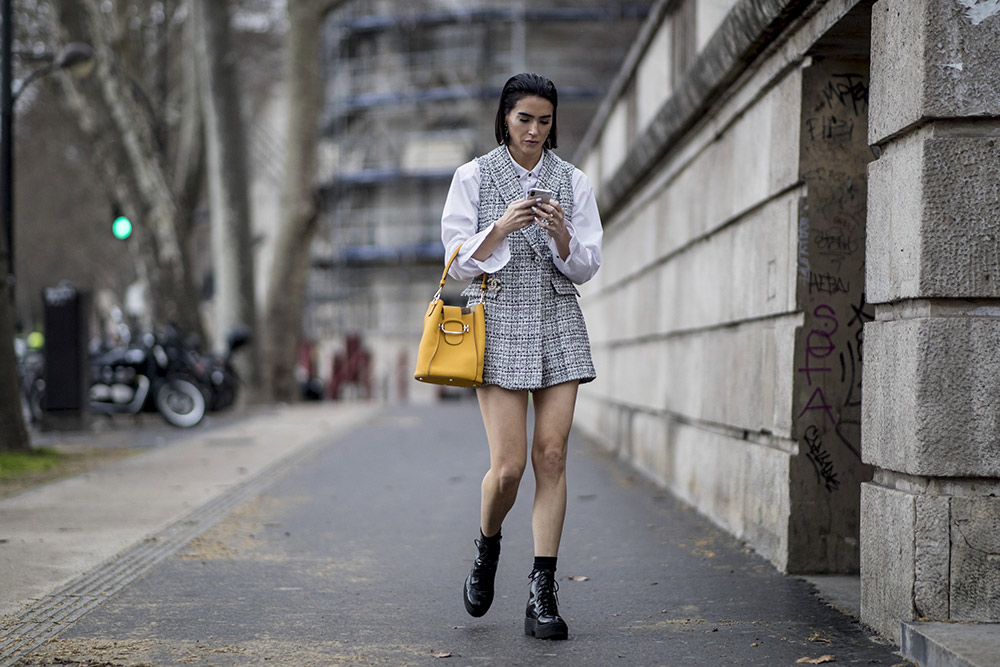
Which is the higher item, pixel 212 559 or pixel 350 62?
pixel 350 62

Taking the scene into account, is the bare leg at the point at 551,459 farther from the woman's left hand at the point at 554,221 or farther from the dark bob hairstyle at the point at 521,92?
the dark bob hairstyle at the point at 521,92

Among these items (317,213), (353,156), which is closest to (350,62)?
(353,156)

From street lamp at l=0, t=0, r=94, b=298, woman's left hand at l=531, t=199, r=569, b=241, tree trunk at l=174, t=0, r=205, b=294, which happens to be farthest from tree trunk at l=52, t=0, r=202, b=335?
woman's left hand at l=531, t=199, r=569, b=241

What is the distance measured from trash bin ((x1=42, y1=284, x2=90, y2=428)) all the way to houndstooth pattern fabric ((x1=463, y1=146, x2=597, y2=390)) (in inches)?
Answer: 444

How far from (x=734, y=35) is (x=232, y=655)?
13.2 feet

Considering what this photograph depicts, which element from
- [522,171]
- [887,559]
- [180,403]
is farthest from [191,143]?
[887,559]

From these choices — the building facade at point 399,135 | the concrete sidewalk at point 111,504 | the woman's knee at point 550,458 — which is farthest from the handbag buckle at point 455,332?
the building facade at point 399,135

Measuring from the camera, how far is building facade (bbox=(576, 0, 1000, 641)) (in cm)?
394

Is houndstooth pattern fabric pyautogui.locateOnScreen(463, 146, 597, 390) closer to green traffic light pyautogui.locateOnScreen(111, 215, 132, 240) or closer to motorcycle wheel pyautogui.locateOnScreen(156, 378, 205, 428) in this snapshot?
motorcycle wheel pyautogui.locateOnScreen(156, 378, 205, 428)

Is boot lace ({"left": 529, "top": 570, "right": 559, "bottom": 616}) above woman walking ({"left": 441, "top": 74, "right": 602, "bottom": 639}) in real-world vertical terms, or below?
below

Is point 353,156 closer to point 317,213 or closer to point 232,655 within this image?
point 317,213

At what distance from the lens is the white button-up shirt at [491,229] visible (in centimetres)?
441

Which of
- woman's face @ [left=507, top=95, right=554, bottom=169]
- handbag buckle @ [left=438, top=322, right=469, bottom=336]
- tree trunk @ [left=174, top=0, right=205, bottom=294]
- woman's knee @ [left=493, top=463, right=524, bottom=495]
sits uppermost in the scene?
tree trunk @ [left=174, top=0, right=205, bottom=294]

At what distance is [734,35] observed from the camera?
641cm
